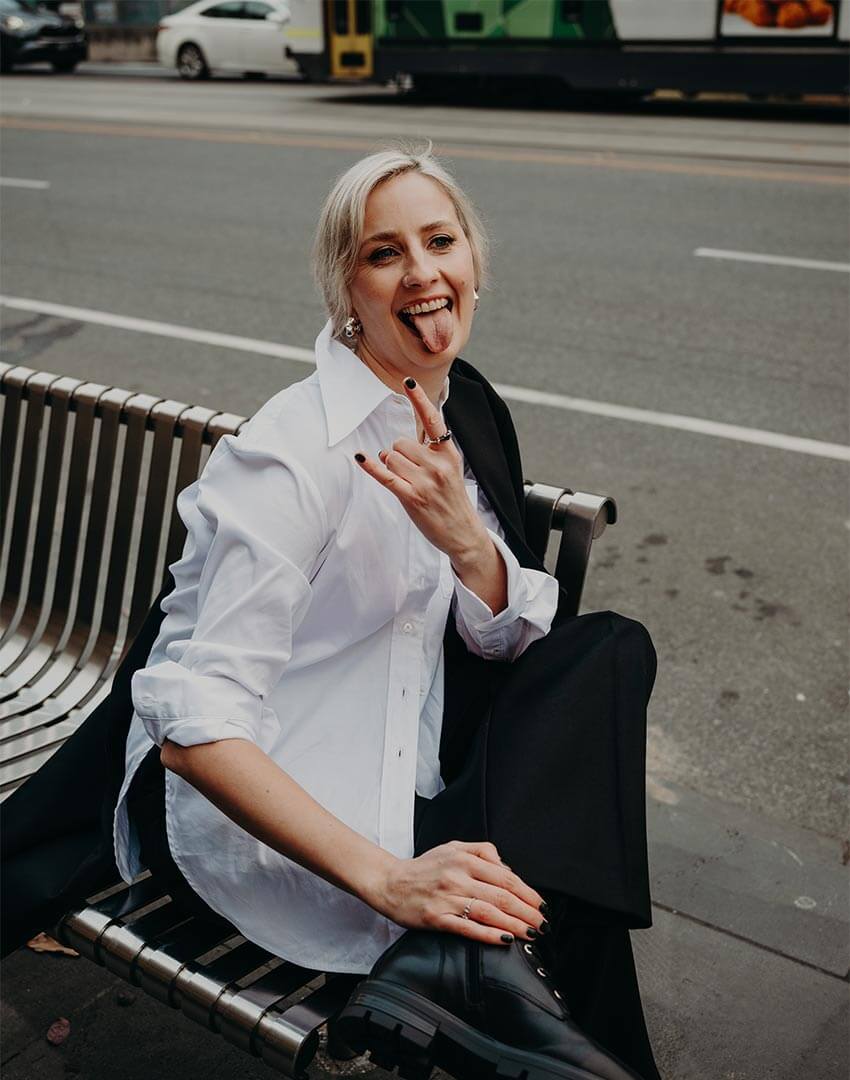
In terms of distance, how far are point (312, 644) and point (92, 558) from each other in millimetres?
1185

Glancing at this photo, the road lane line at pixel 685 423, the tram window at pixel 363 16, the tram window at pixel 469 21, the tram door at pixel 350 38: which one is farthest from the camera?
→ the tram door at pixel 350 38

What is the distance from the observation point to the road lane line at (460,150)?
40.1 feet

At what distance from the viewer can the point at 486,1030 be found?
1.76m

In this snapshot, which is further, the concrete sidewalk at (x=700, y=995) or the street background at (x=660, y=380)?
the street background at (x=660, y=380)

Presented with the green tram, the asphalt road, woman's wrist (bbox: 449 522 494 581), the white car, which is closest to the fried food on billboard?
the green tram

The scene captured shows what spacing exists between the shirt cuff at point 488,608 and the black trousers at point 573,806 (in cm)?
8

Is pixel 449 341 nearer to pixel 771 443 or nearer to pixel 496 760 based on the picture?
pixel 496 760

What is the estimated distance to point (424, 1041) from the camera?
171cm

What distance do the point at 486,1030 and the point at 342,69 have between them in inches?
781

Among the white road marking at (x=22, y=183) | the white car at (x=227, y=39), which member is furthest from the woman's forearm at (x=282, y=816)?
the white car at (x=227, y=39)

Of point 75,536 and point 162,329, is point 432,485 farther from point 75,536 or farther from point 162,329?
point 162,329

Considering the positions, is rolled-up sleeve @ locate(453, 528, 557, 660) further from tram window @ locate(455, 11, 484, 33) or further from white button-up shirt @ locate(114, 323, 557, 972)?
tram window @ locate(455, 11, 484, 33)

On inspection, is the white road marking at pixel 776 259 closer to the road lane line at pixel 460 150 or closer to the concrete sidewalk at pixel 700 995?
the road lane line at pixel 460 150

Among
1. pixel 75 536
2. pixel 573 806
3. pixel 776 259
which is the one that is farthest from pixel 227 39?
pixel 573 806
